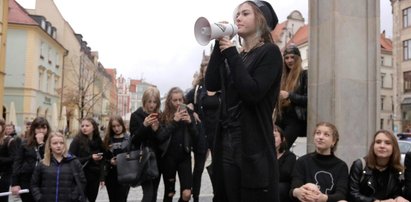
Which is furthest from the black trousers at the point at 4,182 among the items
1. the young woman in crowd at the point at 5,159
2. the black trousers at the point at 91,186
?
the black trousers at the point at 91,186

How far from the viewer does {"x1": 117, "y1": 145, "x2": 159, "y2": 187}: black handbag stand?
17.4 feet

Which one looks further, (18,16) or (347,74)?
(18,16)

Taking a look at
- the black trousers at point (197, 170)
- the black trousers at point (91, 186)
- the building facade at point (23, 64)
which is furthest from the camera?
the building facade at point (23, 64)

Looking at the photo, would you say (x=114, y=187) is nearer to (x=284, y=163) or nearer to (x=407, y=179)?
(x=284, y=163)

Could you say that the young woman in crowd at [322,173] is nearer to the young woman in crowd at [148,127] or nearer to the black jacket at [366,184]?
the black jacket at [366,184]

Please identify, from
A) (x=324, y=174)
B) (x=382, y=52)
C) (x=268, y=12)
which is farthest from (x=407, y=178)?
(x=382, y=52)

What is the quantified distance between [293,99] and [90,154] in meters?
2.99

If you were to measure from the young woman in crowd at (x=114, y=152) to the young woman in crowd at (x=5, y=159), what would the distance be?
143 cm

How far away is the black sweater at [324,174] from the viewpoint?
169 inches

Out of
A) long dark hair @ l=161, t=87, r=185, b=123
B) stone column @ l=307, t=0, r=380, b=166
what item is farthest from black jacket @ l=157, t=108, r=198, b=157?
stone column @ l=307, t=0, r=380, b=166

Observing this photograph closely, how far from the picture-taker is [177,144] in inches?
218

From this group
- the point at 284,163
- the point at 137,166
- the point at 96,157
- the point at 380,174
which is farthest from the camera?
the point at 96,157

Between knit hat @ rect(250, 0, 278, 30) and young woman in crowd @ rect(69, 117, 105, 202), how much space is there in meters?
4.10

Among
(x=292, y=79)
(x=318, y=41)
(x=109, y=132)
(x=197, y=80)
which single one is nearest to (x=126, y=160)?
(x=109, y=132)
